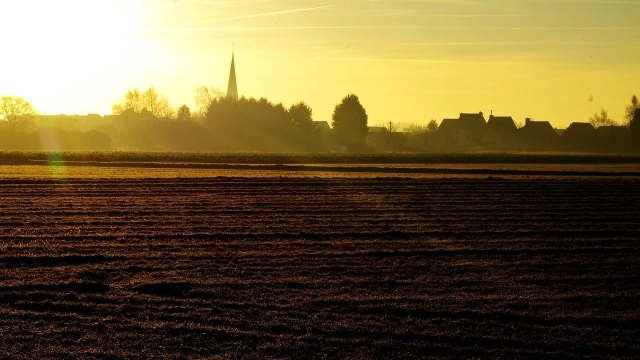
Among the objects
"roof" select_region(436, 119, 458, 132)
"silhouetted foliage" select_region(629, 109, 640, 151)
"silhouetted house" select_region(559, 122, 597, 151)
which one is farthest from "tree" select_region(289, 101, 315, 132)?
"silhouetted foliage" select_region(629, 109, 640, 151)

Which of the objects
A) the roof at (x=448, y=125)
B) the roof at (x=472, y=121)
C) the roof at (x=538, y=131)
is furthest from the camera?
the roof at (x=472, y=121)

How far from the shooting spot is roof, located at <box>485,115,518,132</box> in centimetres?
9231

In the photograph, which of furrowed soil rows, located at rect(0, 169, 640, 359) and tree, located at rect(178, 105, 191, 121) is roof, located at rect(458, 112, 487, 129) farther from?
furrowed soil rows, located at rect(0, 169, 640, 359)

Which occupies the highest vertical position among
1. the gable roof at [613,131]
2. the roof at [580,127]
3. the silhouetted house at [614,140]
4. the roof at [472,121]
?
the roof at [472,121]

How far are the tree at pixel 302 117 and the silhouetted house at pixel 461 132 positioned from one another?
16.5m

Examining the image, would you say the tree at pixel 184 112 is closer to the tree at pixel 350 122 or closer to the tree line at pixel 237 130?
the tree line at pixel 237 130

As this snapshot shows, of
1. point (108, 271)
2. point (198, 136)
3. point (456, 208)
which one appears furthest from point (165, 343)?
point (198, 136)

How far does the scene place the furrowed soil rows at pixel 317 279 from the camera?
8.52 metres

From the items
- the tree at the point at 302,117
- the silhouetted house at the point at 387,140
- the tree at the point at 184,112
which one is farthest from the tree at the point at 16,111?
the silhouetted house at the point at 387,140

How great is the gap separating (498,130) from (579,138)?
13.6m

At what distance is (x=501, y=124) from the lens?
93.1 metres

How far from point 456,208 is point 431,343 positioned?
13.0 meters

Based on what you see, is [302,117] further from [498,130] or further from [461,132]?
[498,130]

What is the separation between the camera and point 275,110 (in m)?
83.8
